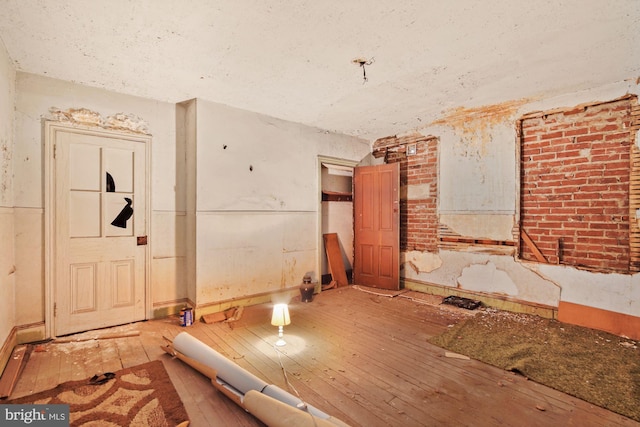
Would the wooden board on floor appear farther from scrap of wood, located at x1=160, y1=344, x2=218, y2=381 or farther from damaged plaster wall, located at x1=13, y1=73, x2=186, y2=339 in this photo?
scrap of wood, located at x1=160, y1=344, x2=218, y2=381

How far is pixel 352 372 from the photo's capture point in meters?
2.48

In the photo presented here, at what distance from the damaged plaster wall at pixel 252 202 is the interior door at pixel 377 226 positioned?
2.94 ft

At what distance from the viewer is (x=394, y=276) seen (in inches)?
199

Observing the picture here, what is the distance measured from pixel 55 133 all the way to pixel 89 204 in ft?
2.55

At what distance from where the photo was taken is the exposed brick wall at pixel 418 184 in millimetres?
4859

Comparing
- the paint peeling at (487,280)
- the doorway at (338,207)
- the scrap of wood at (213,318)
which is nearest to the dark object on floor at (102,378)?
the scrap of wood at (213,318)

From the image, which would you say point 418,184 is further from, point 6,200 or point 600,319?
point 6,200

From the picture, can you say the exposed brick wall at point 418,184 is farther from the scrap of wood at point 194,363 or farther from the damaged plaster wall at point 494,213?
the scrap of wood at point 194,363

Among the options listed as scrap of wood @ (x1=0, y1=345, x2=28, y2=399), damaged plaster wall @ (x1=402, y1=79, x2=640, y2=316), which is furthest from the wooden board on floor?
scrap of wood @ (x1=0, y1=345, x2=28, y2=399)

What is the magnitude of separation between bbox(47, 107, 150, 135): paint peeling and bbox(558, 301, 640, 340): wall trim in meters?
5.44

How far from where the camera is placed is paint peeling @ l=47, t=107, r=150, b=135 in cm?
314

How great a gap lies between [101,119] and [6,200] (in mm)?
1217

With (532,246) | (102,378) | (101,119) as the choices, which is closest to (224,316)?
(102,378)

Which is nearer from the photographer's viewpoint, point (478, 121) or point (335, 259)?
point (478, 121)
